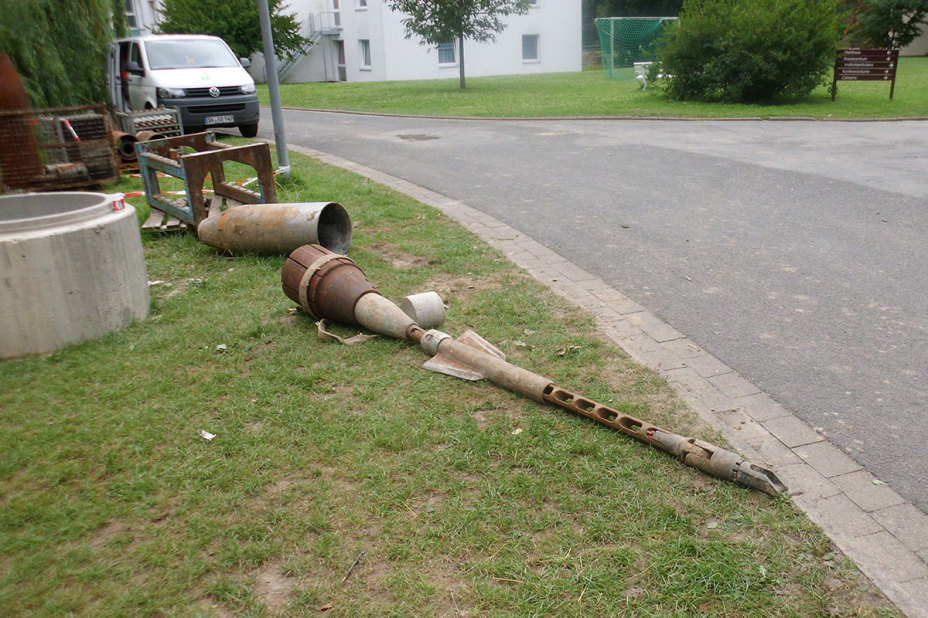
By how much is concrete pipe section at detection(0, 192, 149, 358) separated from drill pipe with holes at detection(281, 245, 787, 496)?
104 centimetres

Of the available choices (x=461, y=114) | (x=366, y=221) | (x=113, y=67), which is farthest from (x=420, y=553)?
(x=461, y=114)

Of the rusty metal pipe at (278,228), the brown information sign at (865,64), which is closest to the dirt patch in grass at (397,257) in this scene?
the rusty metal pipe at (278,228)

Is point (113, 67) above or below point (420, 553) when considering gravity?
above

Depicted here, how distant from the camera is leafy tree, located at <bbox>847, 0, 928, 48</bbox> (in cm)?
3659

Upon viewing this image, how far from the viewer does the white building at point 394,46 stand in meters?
37.0

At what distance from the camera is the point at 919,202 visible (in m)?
7.95

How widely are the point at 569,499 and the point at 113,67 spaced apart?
50.7ft

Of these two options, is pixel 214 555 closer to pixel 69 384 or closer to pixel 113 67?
pixel 69 384

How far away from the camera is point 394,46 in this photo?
121 ft

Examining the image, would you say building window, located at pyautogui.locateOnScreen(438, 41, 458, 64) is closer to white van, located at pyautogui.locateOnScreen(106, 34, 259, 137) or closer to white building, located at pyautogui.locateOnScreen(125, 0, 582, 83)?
white building, located at pyautogui.locateOnScreen(125, 0, 582, 83)

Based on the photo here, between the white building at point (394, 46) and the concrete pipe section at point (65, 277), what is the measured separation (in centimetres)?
3429

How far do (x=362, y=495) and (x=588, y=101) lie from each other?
63.6 feet

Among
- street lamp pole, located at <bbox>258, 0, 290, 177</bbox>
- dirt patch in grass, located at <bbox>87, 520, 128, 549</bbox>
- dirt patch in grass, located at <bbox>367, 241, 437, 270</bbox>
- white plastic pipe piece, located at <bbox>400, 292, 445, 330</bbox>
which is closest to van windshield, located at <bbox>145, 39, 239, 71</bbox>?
street lamp pole, located at <bbox>258, 0, 290, 177</bbox>

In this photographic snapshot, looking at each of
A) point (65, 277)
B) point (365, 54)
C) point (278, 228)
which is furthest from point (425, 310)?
point (365, 54)
